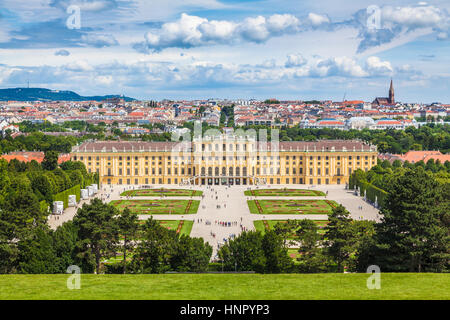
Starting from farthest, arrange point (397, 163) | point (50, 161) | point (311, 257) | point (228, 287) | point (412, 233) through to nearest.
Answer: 1. point (397, 163)
2. point (50, 161)
3. point (311, 257)
4. point (412, 233)
5. point (228, 287)

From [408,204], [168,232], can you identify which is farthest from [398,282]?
[168,232]

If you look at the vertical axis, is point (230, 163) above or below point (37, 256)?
below

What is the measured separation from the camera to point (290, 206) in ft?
211

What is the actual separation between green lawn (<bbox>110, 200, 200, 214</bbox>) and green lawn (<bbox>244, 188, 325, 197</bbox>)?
10792mm

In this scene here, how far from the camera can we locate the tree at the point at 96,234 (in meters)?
31.0

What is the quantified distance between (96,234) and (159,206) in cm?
3291

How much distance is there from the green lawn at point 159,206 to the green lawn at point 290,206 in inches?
266

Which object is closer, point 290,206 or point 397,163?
point 290,206

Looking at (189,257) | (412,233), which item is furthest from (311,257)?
(189,257)

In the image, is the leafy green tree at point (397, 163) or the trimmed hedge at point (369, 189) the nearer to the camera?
the trimmed hedge at point (369, 189)

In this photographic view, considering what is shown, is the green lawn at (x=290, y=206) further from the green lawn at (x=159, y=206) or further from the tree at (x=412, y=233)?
the tree at (x=412, y=233)

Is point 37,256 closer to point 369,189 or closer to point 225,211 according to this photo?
point 225,211

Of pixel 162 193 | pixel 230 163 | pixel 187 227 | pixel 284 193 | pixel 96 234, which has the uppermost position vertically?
pixel 96 234

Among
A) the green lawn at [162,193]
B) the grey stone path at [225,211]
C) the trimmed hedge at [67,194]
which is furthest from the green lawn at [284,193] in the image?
the trimmed hedge at [67,194]
